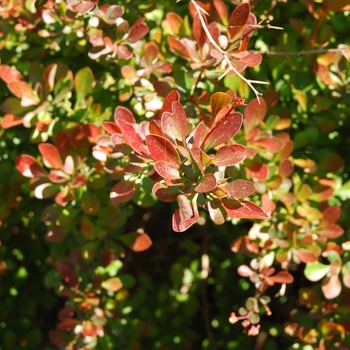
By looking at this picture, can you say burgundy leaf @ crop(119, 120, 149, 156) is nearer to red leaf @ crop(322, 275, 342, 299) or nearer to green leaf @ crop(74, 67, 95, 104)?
green leaf @ crop(74, 67, 95, 104)

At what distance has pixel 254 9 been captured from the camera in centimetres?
170

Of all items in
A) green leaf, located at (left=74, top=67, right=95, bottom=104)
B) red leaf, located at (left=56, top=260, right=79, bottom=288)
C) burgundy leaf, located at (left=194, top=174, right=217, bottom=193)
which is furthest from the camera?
red leaf, located at (left=56, top=260, right=79, bottom=288)

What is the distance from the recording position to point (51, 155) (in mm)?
1495

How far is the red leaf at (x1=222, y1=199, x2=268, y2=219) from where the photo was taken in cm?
111

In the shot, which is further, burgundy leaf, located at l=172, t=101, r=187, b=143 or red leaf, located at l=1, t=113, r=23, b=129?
red leaf, located at l=1, t=113, r=23, b=129

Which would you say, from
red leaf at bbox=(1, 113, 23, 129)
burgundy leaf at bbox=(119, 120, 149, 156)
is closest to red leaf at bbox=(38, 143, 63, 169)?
red leaf at bbox=(1, 113, 23, 129)

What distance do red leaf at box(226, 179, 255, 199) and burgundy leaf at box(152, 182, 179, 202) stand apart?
99 mm

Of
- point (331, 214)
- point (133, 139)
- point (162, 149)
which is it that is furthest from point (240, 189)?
point (331, 214)

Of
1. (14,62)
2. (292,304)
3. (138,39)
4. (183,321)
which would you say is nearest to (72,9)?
(138,39)

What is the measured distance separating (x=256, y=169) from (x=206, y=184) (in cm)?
47

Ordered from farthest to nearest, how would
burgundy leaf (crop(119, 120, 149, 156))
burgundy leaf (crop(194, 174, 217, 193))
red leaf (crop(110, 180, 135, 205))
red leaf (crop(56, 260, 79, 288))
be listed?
1. red leaf (crop(56, 260, 79, 288))
2. red leaf (crop(110, 180, 135, 205))
3. burgundy leaf (crop(119, 120, 149, 156))
4. burgundy leaf (crop(194, 174, 217, 193))

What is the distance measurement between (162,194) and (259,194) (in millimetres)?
529

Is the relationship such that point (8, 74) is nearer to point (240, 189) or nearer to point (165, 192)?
point (165, 192)

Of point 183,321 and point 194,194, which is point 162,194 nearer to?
point 194,194
